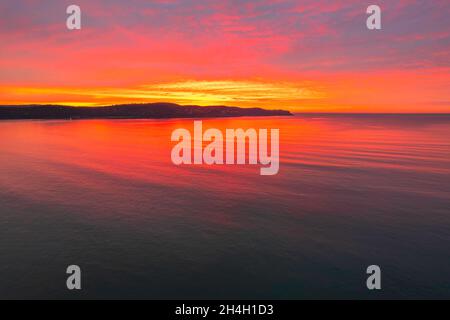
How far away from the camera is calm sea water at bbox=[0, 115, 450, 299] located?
1753 centimetres

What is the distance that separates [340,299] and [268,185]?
21.4m

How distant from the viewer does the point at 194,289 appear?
675 inches

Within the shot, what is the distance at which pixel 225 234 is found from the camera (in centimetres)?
2355

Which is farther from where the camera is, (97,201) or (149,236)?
(97,201)

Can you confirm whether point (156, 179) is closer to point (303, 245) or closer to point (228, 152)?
point (303, 245)

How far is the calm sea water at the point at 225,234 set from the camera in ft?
57.5

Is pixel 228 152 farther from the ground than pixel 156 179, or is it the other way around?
pixel 228 152
